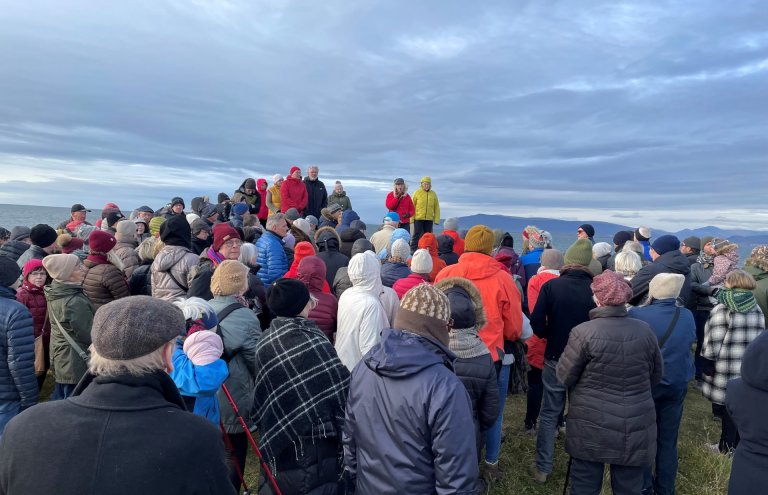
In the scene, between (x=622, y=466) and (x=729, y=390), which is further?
(x=622, y=466)

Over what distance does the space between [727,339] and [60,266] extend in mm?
6899

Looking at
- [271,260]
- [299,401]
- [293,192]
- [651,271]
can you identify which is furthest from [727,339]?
[293,192]

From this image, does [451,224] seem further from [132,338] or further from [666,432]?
[132,338]

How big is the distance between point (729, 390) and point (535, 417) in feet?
10.0

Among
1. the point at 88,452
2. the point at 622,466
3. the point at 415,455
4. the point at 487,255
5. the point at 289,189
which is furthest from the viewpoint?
the point at 289,189

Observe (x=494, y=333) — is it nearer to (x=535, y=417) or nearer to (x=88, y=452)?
(x=535, y=417)

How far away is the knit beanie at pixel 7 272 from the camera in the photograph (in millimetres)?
3737

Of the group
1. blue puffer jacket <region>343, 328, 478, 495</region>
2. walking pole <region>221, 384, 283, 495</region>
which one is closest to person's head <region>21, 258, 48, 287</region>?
walking pole <region>221, 384, 283, 495</region>

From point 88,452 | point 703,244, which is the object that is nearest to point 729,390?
point 88,452

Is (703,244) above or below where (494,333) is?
above

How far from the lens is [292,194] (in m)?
12.1

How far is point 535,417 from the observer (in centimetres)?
556

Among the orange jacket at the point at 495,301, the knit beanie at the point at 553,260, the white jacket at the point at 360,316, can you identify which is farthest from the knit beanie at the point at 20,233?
the knit beanie at the point at 553,260

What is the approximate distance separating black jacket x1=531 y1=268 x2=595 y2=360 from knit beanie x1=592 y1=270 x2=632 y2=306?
1017mm
